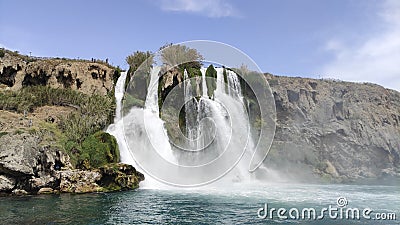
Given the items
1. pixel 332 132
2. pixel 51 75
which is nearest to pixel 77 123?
pixel 51 75

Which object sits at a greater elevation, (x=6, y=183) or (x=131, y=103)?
(x=131, y=103)

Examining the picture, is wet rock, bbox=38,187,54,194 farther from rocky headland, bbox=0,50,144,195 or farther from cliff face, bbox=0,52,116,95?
cliff face, bbox=0,52,116,95

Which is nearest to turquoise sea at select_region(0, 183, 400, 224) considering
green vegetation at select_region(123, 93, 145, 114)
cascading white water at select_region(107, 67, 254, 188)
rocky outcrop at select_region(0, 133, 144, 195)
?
rocky outcrop at select_region(0, 133, 144, 195)

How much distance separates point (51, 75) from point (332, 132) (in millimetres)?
31586

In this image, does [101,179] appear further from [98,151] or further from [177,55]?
[177,55]

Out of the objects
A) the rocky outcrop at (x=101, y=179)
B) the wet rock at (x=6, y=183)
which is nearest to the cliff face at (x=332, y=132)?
the rocky outcrop at (x=101, y=179)

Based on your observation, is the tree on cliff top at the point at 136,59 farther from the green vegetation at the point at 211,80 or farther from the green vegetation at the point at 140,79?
the green vegetation at the point at 211,80

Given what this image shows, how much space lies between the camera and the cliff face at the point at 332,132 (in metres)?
37.6

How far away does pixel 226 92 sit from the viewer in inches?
1275

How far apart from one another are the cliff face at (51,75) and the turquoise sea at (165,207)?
58.6 ft

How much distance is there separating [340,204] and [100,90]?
985 inches

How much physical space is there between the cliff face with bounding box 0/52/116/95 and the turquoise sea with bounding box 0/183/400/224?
17.9 m

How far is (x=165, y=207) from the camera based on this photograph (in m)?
14.2

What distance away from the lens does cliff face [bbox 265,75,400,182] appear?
1480 inches
